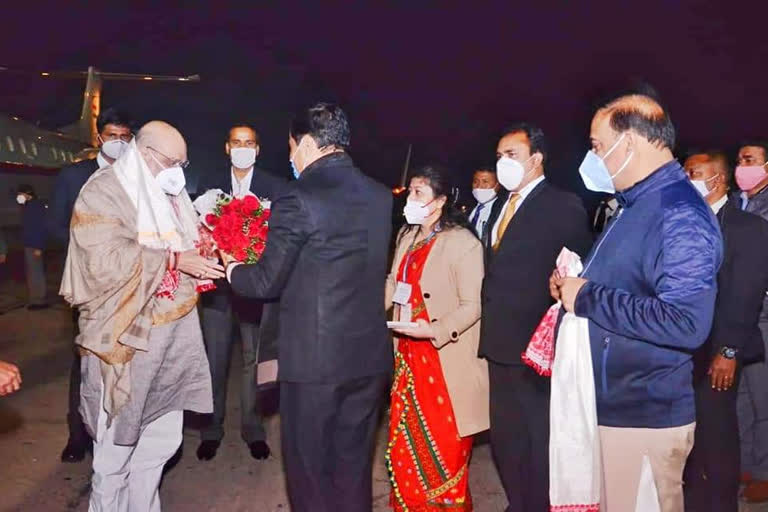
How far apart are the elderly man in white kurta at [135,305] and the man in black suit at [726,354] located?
2.66 meters

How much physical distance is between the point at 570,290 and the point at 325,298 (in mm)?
1050

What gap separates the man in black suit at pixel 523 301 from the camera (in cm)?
320

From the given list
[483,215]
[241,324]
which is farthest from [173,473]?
[483,215]

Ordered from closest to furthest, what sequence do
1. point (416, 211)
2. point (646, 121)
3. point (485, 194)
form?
point (646, 121), point (416, 211), point (485, 194)

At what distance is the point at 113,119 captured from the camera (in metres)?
4.05

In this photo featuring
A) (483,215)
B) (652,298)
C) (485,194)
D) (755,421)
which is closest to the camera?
(652,298)

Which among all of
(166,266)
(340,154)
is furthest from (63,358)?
(340,154)

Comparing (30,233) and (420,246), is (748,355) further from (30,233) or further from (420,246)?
(30,233)

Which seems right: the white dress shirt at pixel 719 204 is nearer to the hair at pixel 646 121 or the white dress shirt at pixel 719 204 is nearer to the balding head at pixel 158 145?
the hair at pixel 646 121

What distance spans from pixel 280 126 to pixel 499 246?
26.7 m

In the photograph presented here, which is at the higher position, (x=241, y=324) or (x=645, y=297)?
(x=645, y=297)

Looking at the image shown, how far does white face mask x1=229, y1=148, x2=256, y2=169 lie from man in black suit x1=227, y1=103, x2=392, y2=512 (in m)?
1.72

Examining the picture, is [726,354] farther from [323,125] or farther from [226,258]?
[226,258]

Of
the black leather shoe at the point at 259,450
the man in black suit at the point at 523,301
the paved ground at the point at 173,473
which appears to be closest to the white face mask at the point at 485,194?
the paved ground at the point at 173,473
